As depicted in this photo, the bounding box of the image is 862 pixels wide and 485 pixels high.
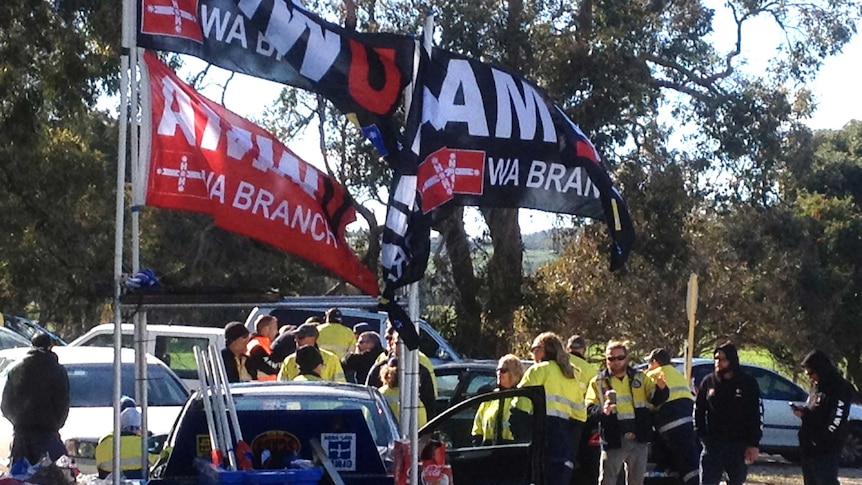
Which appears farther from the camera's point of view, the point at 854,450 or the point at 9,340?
the point at 9,340

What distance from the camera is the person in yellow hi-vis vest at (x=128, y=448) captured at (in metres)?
8.15

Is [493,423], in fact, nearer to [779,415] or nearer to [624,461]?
[624,461]

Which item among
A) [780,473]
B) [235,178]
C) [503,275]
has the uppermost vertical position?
[235,178]

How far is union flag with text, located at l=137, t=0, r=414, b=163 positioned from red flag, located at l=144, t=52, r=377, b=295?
0.91 feet

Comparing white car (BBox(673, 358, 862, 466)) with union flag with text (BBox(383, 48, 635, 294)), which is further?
white car (BBox(673, 358, 862, 466))

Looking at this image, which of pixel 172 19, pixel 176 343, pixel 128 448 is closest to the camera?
pixel 172 19

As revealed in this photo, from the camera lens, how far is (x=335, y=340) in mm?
14664

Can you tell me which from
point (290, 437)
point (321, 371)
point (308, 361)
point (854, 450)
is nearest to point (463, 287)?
point (854, 450)

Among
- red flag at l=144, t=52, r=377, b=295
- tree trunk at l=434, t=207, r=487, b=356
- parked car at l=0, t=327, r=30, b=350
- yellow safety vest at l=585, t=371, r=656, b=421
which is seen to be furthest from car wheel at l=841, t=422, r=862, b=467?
red flag at l=144, t=52, r=377, b=295

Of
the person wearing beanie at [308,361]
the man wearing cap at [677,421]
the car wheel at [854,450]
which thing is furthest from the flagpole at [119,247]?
the car wheel at [854,450]

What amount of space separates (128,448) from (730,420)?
598cm

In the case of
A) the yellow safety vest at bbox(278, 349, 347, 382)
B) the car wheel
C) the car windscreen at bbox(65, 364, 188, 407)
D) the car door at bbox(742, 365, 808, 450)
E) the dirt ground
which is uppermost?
the yellow safety vest at bbox(278, 349, 347, 382)

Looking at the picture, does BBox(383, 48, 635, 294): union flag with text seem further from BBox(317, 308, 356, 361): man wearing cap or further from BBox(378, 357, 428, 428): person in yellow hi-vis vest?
BBox(317, 308, 356, 361): man wearing cap

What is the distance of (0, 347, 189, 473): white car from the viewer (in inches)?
471
